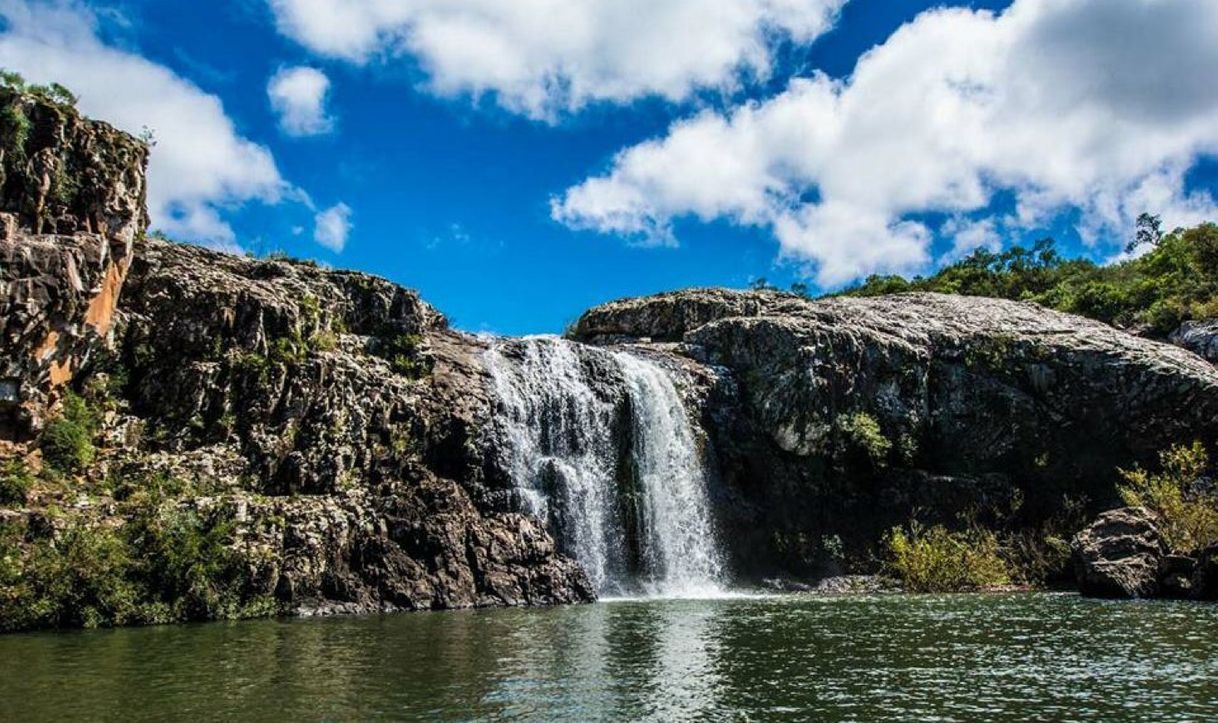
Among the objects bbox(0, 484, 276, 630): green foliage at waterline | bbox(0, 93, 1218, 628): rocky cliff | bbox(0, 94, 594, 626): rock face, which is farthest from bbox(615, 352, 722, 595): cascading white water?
bbox(0, 484, 276, 630): green foliage at waterline

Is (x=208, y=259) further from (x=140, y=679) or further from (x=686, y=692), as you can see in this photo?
(x=686, y=692)

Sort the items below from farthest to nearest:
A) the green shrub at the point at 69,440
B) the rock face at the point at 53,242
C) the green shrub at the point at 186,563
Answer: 1. the green shrub at the point at 69,440
2. the rock face at the point at 53,242
3. the green shrub at the point at 186,563

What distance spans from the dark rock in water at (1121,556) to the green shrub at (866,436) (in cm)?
1358

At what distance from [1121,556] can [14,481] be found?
42.3m

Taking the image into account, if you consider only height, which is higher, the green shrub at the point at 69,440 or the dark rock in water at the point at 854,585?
the green shrub at the point at 69,440

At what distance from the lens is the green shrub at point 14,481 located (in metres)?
29.8

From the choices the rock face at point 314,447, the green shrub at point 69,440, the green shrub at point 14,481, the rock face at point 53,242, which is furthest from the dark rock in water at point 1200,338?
the green shrub at point 14,481

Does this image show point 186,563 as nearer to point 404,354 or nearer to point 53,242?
point 53,242

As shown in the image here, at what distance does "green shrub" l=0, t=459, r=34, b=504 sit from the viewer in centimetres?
2983

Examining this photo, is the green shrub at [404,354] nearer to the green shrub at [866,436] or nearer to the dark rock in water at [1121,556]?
the green shrub at [866,436]

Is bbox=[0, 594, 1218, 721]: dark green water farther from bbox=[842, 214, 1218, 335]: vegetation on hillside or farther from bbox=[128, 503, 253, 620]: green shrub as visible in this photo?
bbox=[842, 214, 1218, 335]: vegetation on hillside

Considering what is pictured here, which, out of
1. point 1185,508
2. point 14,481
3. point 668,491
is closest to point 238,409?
point 14,481

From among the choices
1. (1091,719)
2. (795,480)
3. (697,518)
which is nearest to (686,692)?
(1091,719)

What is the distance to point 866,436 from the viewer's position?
51.5 metres
